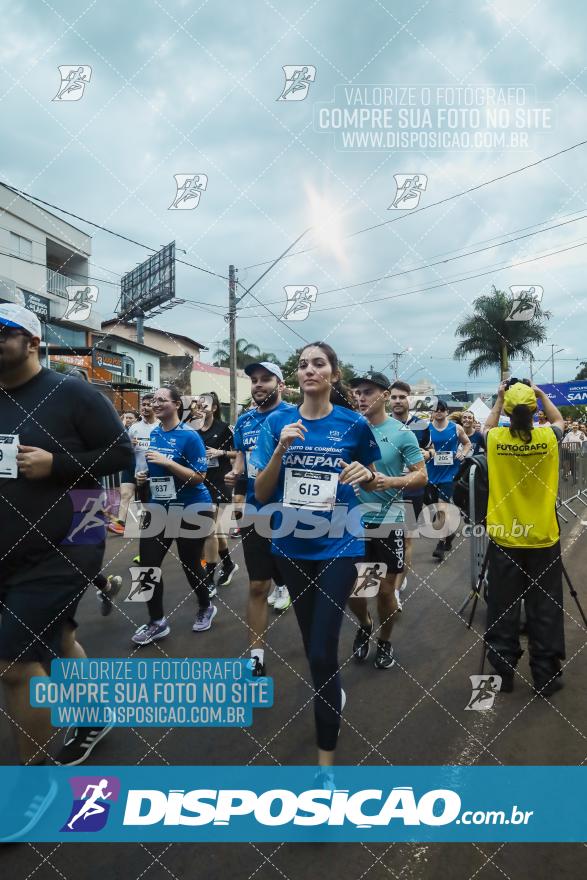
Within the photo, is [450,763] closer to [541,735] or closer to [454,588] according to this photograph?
[541,735]

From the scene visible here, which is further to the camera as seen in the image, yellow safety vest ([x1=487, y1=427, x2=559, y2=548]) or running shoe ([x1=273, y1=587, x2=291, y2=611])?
running shoe ([x1=273, y1=587, x2=291, y2=611])

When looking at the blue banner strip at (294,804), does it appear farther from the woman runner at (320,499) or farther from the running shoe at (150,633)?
the running shoe at (150,633)

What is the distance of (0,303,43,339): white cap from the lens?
2.39 meters

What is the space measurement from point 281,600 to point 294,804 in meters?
2.74

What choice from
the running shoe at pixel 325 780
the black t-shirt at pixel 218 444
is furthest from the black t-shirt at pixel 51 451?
the black t-shirt at pixel 218 444

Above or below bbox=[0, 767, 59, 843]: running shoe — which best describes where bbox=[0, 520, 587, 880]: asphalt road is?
below

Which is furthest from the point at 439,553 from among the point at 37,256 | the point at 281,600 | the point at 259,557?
the point at 37,256

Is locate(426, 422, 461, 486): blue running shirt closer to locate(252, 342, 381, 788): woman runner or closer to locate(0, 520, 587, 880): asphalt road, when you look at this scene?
locate(0, 520, 587, 880): asphalt road

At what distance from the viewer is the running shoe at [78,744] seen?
8.96 feet

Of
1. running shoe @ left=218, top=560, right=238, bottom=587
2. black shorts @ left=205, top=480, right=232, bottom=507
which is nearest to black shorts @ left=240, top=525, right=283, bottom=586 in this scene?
running shoe @ left=218, top=560, right=238, bottom=587

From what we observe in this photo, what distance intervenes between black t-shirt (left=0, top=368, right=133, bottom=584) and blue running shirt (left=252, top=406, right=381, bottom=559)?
35.5 inches

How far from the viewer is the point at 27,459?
7.63 ft

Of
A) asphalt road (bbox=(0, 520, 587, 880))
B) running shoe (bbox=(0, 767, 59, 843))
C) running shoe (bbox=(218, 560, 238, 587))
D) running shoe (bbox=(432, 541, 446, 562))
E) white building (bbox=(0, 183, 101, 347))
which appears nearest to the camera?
asphalt road (bbox=(0, 520, 587, 880))

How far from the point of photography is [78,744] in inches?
110
